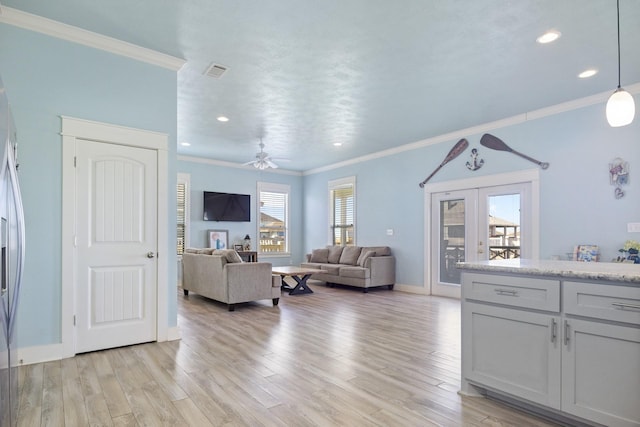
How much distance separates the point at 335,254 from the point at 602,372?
6.58 m

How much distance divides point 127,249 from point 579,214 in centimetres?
535

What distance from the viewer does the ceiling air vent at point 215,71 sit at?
388cm

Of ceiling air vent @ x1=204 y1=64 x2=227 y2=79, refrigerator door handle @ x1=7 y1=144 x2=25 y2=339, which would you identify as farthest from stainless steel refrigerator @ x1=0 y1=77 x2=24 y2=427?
ceiling air vent @ x1=204 y1=64 x2=227 y2=79

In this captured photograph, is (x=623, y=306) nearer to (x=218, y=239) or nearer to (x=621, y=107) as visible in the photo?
(x=621, y=107)

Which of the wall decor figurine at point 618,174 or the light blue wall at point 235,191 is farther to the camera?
the light blue wall at point 235,191

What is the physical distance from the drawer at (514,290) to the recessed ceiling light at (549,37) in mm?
2245

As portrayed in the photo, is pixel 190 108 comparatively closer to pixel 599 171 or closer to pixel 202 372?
pixel 202 372

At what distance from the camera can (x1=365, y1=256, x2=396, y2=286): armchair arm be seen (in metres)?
7.15

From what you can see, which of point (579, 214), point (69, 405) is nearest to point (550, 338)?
point (69, 405)

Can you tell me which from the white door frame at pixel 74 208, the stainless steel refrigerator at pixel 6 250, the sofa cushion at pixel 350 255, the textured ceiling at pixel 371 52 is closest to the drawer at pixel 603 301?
the textured ceiling at pixel 371 52

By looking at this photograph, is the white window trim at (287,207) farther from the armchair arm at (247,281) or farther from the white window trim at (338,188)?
the armchair arm at (247,281)

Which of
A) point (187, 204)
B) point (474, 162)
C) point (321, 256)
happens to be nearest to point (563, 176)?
point (474, 162)

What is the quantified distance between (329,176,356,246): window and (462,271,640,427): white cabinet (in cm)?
612

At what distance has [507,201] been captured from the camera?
573 cm
